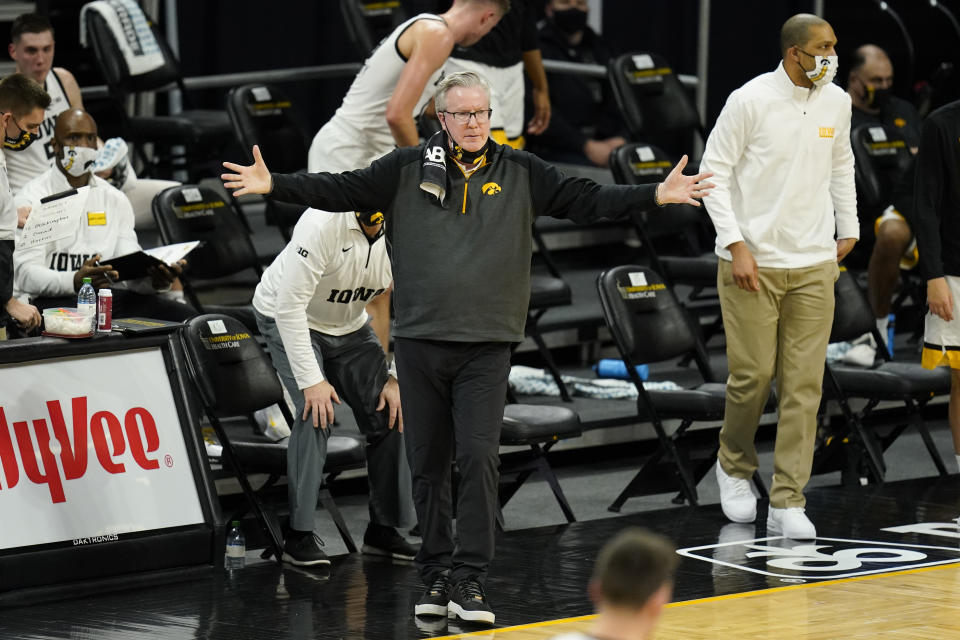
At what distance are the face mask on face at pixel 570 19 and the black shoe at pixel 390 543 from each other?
4935mm

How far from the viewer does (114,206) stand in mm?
6547

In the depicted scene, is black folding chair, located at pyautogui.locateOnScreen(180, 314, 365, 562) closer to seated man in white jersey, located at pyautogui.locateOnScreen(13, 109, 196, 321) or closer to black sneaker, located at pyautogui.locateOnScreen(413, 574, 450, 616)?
seated man in white jersey, located at pyautogui.locateOnScreen(13, 109, 196, 321)

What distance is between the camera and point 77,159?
646cm

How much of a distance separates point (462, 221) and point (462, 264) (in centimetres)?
13

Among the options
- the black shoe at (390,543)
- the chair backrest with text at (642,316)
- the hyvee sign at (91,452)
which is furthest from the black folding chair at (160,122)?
the black shoe at (390,543)

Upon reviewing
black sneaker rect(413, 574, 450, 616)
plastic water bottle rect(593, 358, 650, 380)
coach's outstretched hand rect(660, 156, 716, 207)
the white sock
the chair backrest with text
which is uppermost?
coach's outstretched hand rect(660, 156, 716, 207)

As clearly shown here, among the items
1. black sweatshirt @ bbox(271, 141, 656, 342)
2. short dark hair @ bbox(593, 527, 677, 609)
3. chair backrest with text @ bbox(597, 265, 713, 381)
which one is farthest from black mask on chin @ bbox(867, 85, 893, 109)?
short dark hair @ bbox(593, 527, 677, 609)

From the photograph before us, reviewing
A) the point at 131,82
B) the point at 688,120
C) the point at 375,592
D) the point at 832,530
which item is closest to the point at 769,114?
the point at 832,530

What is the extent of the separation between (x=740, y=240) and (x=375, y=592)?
180 centimetres

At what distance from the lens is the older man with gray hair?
15.3ft

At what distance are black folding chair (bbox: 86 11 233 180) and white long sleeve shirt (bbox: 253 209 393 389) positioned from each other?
10.4 feet

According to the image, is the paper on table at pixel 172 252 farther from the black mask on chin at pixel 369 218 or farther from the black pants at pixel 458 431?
the black pants at pixel 458 431

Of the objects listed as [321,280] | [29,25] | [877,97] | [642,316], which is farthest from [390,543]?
[877,97]

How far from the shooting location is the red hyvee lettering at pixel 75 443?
5.18 meters
